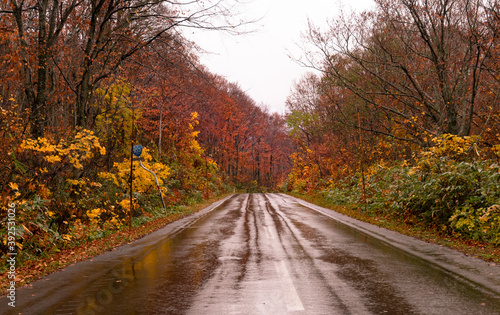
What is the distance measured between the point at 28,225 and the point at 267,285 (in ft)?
19.5

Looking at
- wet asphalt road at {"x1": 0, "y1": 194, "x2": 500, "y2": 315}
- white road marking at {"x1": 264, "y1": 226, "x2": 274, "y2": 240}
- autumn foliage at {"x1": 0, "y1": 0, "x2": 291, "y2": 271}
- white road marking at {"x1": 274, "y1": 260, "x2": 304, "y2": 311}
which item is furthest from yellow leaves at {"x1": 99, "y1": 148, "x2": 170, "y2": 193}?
white road marking at {"x1": 274, "y1": 260, "x2": 304, "y2": 311}

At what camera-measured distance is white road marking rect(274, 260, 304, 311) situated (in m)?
5.01

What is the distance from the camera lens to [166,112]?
2578 centimetres

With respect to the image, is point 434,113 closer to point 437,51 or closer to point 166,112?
point 437,51

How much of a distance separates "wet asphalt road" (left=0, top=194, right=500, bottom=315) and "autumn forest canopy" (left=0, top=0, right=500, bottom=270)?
2366 mm

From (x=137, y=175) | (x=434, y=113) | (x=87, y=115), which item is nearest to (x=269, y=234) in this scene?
(x=137, y=175)

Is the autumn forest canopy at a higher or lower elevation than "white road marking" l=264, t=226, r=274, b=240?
higher

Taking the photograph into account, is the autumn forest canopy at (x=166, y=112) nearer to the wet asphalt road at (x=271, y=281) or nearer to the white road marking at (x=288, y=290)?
the wet asphalt road at (x=271, y=281)

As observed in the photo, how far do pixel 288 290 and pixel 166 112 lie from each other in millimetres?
21691

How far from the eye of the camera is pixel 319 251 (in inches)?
359

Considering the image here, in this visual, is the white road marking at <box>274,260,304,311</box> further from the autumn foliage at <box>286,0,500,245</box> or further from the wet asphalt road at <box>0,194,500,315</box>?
the autumn foliage at <box>286,0,500,245</box>

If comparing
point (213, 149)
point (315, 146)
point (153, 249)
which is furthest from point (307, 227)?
point (213, 149)

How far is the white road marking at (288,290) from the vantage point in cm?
501

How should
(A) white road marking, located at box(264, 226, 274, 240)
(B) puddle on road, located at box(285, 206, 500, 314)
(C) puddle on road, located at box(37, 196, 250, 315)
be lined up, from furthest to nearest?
(A) white road marking, located at box(264, 226, 274, 240) < (C) puddle on road, located at box(37, 196, 250, 315) < (B) puddle on road, located at box(285, 206, 500, 314)
